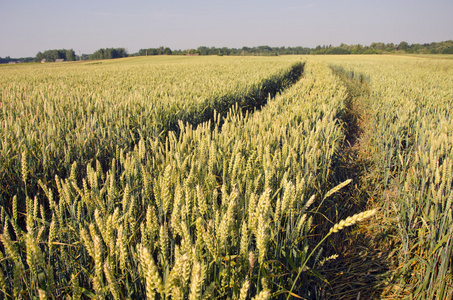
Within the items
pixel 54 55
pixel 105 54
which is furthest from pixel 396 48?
pixel 54 55

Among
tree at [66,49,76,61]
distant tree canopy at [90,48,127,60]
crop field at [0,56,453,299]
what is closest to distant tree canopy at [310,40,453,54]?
distant tree canopy at [90,48,127,60]

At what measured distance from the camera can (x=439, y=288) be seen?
1.38 metres

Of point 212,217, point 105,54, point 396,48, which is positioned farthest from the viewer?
point 396,48

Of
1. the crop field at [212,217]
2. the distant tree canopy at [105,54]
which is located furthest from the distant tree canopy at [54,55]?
the crop field at [212,217]

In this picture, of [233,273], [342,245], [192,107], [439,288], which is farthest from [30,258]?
[192,107]

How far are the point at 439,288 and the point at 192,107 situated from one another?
3817mm

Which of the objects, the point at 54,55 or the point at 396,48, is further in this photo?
the point at 396,48

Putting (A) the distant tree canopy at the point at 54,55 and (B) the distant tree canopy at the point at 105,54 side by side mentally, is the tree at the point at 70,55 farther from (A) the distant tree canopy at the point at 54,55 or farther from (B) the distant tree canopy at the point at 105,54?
(B) the distant tree canopy at the point at 105,54

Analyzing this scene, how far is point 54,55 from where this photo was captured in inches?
2886

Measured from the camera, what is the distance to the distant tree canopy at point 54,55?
72875mm

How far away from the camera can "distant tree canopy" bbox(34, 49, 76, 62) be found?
7288 centimetres

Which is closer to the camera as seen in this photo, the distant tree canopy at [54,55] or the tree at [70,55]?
the distant tree canopy at [54,55]

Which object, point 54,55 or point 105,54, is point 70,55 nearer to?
point 54,55

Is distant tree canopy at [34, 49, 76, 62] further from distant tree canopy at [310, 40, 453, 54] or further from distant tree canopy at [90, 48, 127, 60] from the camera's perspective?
distant tree canopy at [310, 40, 453, 54]
